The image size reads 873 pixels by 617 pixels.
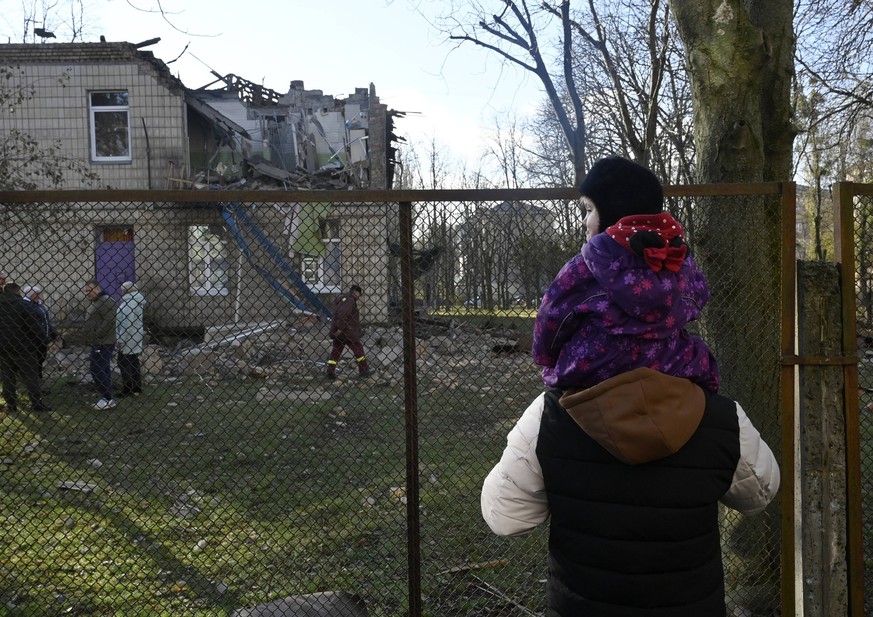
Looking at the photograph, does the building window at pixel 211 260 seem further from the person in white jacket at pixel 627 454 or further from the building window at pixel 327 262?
the person in white jacket at pixel 627 454

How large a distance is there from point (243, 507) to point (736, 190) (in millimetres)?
4496

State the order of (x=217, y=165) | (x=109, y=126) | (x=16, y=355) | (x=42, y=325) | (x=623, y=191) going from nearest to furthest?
(x=623, y=191) → (x=42, y=325) → (x=16, y=355) → (x=109, y=126) → (x=217, y=165)

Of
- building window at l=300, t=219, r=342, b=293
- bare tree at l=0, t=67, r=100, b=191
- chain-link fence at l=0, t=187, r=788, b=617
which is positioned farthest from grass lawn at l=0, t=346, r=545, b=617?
bare tree at l=0, t=67, r=100, b=191

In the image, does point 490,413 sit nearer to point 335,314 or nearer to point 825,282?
point 335,314

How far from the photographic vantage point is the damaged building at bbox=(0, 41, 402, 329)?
4.22 m

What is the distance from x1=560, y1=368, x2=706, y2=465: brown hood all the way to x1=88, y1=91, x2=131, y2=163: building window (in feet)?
64.9

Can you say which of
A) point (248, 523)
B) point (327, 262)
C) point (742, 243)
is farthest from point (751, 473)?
point (248, 523)

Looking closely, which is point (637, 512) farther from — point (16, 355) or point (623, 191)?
point (16, 355)

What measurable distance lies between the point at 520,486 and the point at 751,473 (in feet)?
2.04

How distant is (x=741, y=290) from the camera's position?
379 centimetres

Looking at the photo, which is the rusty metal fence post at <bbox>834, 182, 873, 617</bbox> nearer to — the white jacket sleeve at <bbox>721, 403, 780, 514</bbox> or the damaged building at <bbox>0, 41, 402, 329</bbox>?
the white jacket sleeve at <bbox>721, 403, 780, 514</bbox>

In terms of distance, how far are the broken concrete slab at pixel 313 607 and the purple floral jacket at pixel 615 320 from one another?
231 cm

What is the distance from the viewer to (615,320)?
182 cm

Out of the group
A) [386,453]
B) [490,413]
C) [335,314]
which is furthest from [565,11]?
[335,314]
